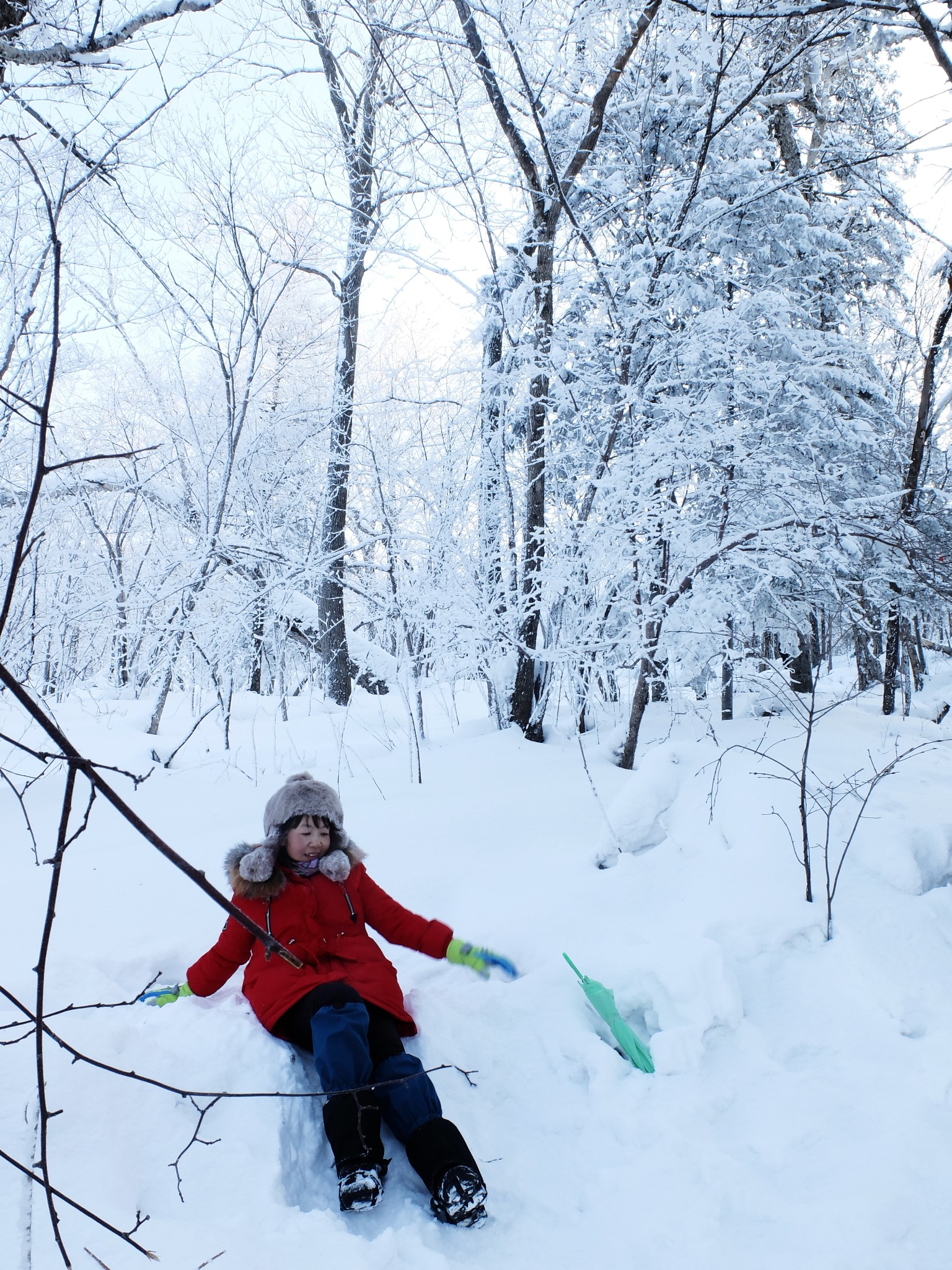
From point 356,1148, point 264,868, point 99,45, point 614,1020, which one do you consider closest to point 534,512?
point 99,45

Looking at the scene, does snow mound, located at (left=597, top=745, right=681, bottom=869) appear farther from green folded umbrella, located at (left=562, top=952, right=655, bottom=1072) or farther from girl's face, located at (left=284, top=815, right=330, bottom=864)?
girl's face, located at (left=284, top=815, right=330, bottom=864)

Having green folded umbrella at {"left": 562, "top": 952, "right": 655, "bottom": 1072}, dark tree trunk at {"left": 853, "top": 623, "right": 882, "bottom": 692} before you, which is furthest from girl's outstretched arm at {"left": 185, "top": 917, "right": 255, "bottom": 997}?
dark tree trunk at {"left": 853, "top": 623, "right": 882, "bottom": 692}

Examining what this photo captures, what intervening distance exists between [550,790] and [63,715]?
4.74 metres

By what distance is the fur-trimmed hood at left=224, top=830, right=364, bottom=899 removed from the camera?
236cm

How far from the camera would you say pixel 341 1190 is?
1656 mm

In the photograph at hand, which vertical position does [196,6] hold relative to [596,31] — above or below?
below

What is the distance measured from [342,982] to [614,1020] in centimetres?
88

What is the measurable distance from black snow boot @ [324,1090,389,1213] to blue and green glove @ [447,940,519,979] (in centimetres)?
66

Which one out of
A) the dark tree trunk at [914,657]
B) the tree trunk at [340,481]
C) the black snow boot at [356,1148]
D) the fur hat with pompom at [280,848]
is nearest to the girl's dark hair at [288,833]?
the fur hat with pompom at [280,848]

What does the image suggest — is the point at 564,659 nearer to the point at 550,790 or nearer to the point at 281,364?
the point at 550,790

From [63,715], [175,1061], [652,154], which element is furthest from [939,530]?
[63,715]

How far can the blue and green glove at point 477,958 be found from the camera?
2.49 m

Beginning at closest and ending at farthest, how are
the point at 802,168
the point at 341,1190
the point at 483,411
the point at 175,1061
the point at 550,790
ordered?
the point at 341,1190, the point at 175,1061, the point at 550,790, the point at 483,411, the point at 802,168

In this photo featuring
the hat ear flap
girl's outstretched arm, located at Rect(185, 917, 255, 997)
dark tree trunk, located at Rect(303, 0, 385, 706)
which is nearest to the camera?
girl's outstretched arm, located at Rect(185, 917, 255, 997)
